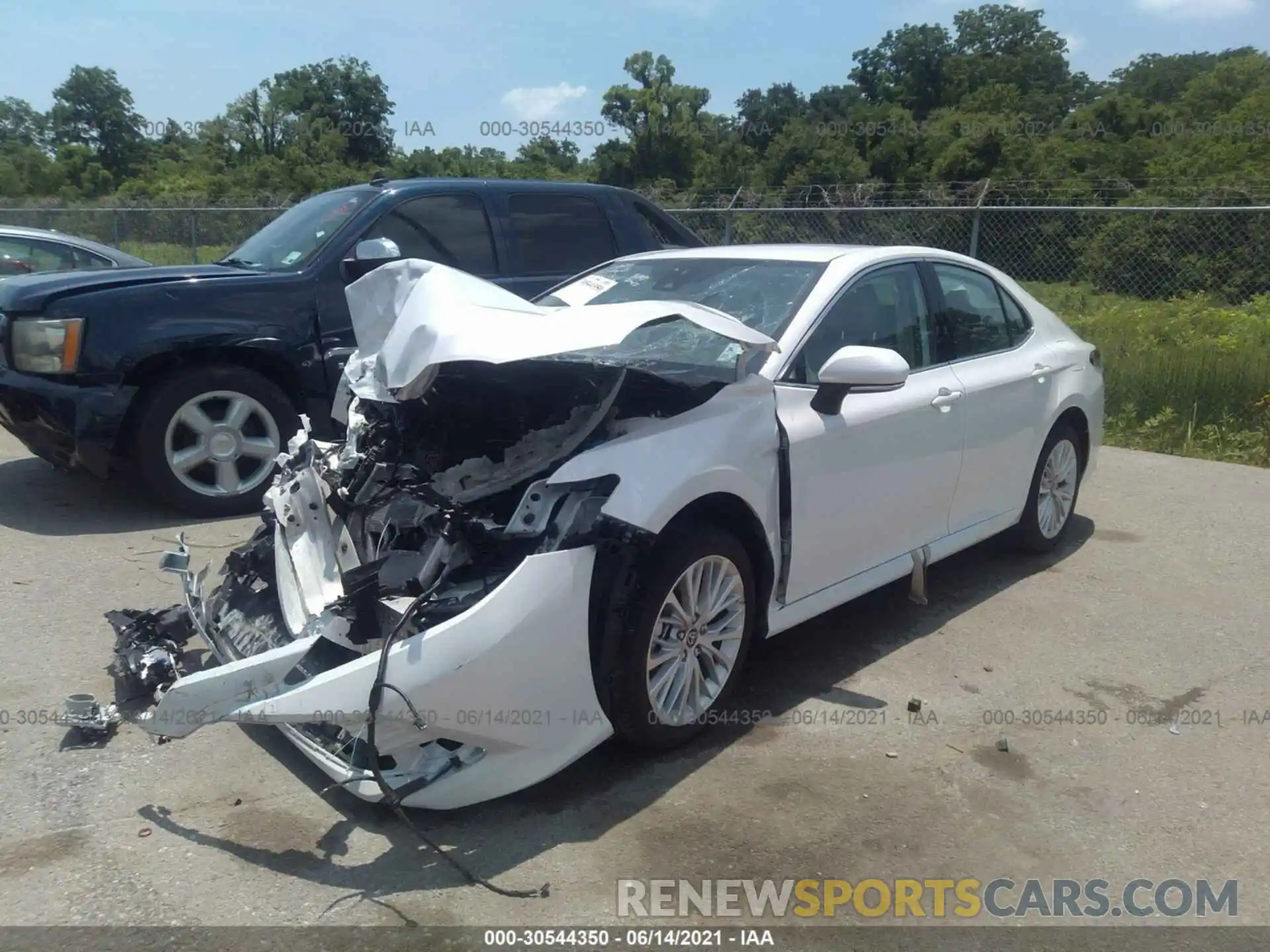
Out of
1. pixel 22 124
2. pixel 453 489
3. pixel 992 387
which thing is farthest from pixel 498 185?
pixel 22 124

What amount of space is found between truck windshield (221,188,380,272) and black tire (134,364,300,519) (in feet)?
2.50

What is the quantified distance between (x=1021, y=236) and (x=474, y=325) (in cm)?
1112

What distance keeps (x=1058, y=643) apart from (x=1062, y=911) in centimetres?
202

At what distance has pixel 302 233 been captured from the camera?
6703 mm

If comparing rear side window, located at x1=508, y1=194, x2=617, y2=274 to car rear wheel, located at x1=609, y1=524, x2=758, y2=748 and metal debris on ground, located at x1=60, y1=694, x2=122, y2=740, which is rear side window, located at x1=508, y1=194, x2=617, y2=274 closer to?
car rear wheel, located at x1=609, y1=524, x2=758, y2=748

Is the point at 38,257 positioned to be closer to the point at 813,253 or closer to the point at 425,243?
the point at 425,243

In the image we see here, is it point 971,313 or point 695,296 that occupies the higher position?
point 695,296

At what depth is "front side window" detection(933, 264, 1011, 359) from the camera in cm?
498

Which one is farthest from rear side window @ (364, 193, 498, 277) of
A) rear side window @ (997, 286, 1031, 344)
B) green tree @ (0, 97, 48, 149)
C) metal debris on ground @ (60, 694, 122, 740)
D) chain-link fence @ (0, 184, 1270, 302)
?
green tree @ (0, 97, 48, 149)

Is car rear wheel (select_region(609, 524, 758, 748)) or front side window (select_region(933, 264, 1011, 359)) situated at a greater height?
front side window (select_region(933, 264, 1011, 359))

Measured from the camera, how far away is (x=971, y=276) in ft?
17.3

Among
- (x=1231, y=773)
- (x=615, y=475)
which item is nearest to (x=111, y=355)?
(x=615, y=475)

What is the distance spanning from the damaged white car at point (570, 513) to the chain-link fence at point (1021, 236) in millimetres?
8901

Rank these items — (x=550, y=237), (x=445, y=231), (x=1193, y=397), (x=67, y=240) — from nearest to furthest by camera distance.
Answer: (x=445, y=231), (x=550, y=237), (x=1193, y=397), (x=67, y=240)
